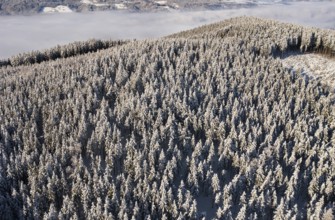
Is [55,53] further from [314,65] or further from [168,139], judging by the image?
[314,65]

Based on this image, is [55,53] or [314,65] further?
[55,53]

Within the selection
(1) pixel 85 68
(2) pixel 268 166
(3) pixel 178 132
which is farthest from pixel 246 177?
(1) pixel 85 68

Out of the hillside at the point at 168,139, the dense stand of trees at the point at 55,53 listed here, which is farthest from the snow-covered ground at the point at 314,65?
the dense stand of trees at the point at 55,53

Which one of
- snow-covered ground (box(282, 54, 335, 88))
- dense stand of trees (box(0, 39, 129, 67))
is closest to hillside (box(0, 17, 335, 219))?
snow-covered ground (box(282, 54, 335, 88))

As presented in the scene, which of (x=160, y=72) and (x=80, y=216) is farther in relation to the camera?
(x=160, y=72)

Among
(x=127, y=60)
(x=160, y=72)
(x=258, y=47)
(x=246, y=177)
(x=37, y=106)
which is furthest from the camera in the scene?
(x=258, y=47)

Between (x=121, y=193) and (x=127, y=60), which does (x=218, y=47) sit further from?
(x=121, y=193)

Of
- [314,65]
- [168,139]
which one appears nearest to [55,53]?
[168,139]
